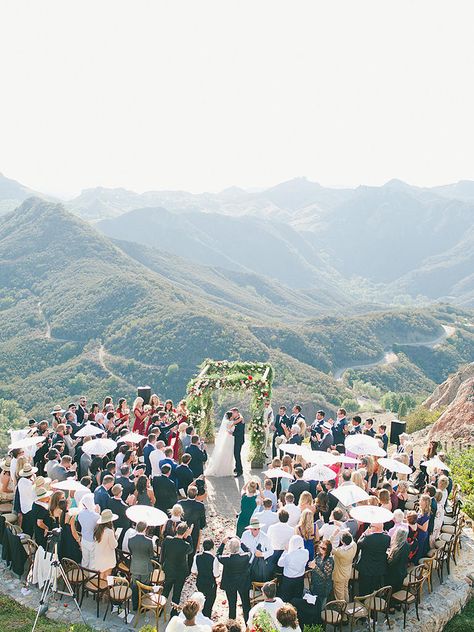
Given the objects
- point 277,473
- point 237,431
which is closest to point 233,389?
point 237,431

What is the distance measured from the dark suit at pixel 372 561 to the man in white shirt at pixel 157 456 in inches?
169

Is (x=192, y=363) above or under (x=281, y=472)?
under

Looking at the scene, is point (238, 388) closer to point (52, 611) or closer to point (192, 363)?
point (52, 611)

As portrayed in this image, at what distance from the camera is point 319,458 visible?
10.5 metres

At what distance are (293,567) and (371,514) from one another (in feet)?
4.43

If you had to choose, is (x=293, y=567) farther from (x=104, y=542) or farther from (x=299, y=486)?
(x=104, y=542)

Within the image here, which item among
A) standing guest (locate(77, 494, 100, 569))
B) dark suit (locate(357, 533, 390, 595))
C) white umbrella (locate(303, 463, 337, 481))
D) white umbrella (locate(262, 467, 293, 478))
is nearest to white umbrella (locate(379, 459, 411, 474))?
white umbrella (locate(303, 463, 337, 481))

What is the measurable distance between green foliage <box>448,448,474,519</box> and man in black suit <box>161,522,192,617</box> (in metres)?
6.88

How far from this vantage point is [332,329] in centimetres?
9175

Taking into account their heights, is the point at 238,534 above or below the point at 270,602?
below

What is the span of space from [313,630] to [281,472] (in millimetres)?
2914

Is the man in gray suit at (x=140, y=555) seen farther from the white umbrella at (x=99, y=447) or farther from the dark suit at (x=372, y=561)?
the white umbrella at (x=99, y=447)

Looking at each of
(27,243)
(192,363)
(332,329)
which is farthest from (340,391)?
(27,243)

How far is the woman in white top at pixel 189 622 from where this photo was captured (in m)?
5.61
